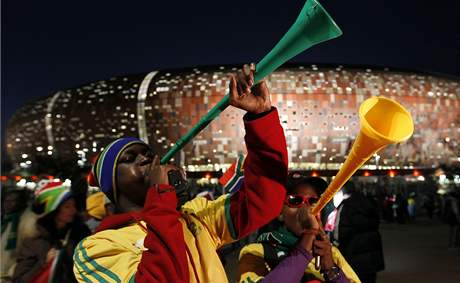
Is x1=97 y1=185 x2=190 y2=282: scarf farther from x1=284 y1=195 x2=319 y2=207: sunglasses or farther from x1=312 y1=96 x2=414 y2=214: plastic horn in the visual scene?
x1=284 y1=195 x2=319 y2=207: sunglasses

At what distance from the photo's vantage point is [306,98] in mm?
55094

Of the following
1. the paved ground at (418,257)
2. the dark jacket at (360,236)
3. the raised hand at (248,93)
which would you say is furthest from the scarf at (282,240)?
the paved ground at (418,257)

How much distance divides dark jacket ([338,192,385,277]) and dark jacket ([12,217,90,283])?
2.41 metres

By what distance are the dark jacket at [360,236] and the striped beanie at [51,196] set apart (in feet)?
8.40

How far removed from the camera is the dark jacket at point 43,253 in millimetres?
3561

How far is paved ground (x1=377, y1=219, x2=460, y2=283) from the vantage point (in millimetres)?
8647

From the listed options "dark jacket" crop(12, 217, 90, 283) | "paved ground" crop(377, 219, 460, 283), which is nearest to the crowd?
"dark jacket" crop(12, 217, 90, 283)

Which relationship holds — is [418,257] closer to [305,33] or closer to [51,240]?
[51,240]

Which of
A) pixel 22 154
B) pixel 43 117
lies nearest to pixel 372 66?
pixel 43 117

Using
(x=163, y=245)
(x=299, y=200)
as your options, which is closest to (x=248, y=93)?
(x=163, y=245)

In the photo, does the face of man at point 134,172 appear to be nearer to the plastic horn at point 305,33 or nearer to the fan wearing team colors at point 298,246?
the fan wearing team colors at point 298,246

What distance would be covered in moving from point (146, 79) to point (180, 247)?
188 feet

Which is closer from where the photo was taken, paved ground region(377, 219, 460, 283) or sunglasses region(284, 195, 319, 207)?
sunglasses region(284, 195, 319, 207)

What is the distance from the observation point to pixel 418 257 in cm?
1084
